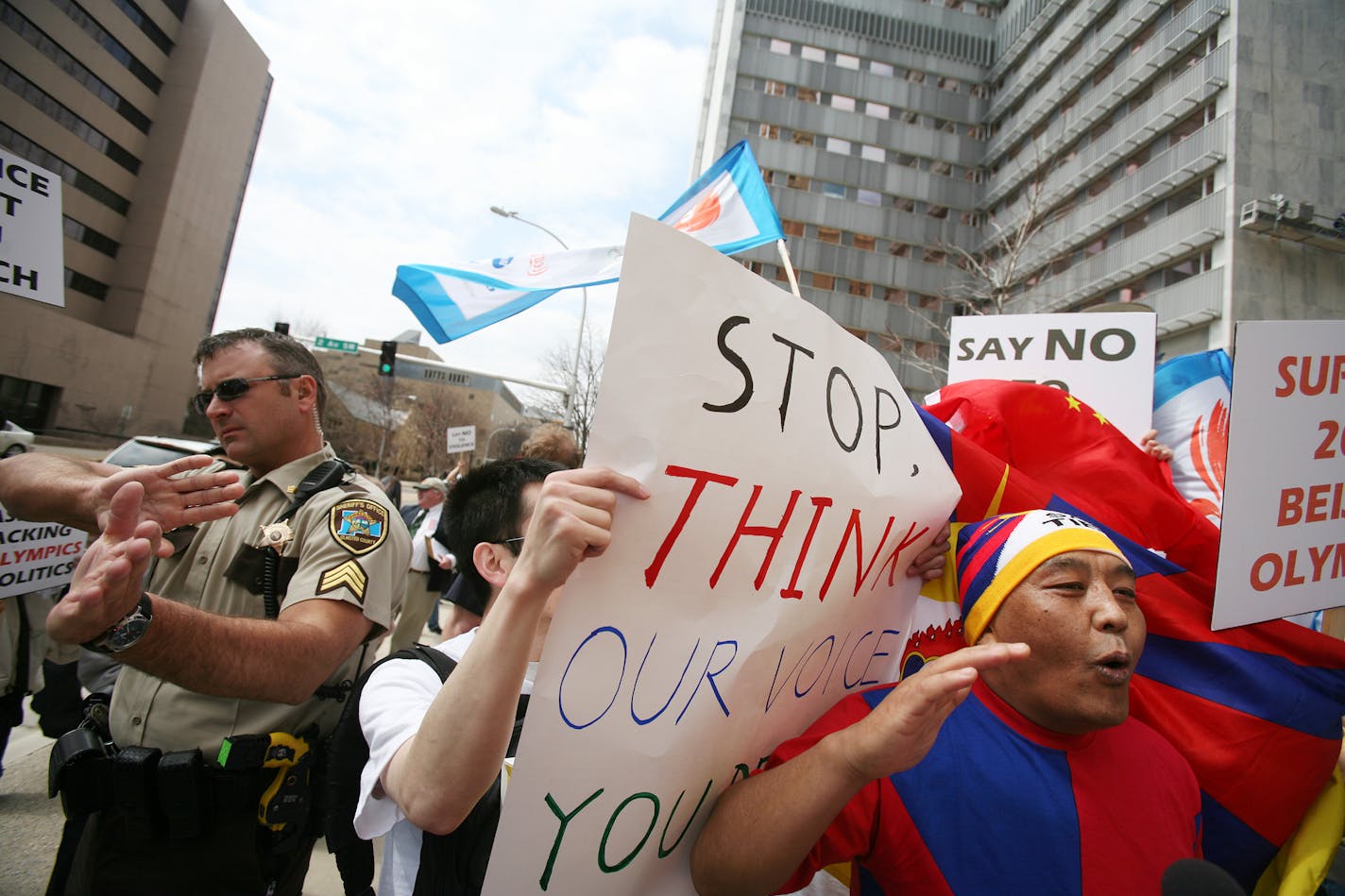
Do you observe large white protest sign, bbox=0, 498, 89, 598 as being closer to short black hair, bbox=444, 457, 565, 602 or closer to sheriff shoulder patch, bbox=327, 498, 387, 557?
sheriff shoulder patch, bbox=327, 498, 387, 557

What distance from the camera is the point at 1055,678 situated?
1397 millimetres

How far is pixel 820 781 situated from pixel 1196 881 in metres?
0.53

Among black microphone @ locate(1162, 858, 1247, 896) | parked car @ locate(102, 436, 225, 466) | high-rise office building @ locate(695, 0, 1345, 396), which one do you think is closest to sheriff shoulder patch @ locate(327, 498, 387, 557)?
black microphone @ locate(1162, 858, 1247, 896)

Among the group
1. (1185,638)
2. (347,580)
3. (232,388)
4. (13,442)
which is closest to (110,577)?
(347,580)

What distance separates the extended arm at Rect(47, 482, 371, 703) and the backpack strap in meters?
0.28

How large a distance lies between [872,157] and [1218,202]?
18111mm

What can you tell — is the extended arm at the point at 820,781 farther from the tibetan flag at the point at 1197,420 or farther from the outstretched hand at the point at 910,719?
the tibetan flag at the point at 1197,420

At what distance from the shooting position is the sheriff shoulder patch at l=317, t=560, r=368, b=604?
6.06ft

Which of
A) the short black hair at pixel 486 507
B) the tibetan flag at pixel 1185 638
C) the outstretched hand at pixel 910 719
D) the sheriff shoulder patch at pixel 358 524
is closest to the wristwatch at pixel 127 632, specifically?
the sheriff shoulder patch at pixel 358 524

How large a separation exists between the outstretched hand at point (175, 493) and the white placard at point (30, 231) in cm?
129

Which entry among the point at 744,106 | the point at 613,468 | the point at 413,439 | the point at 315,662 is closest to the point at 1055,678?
the point at 613,468

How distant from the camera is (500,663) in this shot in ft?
3.36

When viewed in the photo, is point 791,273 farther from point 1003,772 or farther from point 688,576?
point 1003,772

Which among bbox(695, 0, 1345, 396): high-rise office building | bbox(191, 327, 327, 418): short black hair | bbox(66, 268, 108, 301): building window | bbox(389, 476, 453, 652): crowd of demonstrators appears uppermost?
bbox(695, 0, 1345, 396): high-rise office building
